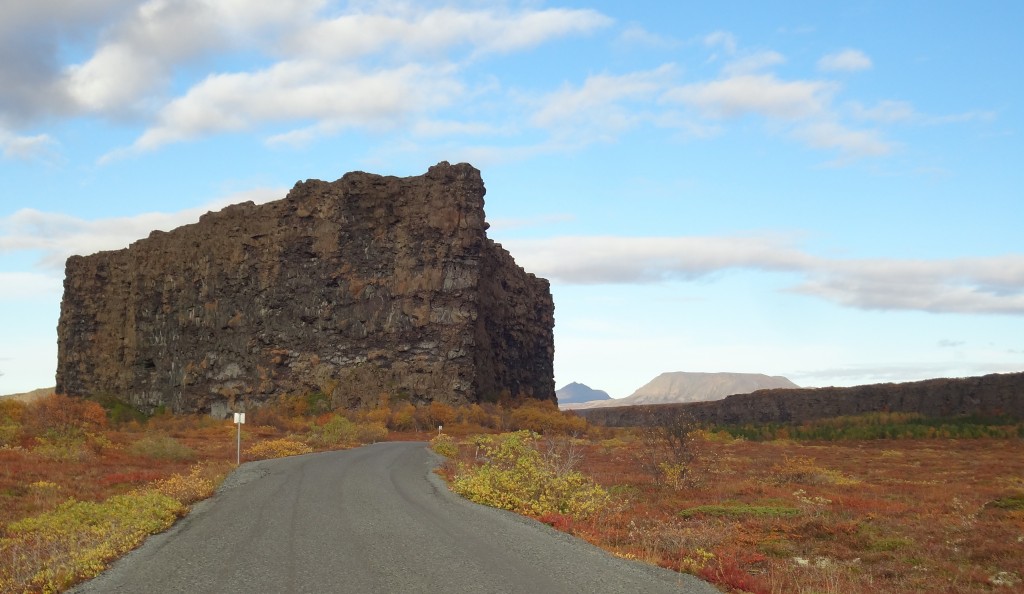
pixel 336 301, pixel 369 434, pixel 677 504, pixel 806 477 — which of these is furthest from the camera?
pixel 336 301

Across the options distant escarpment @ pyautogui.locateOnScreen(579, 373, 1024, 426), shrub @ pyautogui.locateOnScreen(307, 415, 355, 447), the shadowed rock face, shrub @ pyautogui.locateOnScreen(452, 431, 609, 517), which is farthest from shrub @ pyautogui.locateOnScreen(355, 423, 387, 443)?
shrub @ pyautogui.locateOnScreen(452, 431, 609, 517)

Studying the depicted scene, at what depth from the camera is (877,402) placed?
71.7m

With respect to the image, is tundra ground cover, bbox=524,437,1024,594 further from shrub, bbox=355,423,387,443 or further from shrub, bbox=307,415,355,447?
shrub, bbox=355,423,387,443

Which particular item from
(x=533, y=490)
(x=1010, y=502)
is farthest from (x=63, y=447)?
(x=1010, y=502)

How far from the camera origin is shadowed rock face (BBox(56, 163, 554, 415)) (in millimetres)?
77625

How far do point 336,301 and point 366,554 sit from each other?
2772 inches

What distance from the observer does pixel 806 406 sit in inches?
3115

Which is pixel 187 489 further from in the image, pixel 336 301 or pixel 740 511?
pixel 336 301

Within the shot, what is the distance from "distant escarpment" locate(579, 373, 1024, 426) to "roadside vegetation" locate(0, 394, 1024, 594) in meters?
21.6

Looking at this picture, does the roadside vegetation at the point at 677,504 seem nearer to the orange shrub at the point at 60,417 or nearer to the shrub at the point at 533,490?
the shrub at the point at 533,490

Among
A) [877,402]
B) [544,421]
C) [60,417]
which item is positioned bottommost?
[544,421]

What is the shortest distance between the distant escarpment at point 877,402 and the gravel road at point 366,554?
34366 millimetres

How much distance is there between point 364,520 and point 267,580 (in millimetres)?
5149

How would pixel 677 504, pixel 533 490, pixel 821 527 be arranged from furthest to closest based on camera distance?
pixel 677 504 → pixel 533 490 → pixel 821 527
